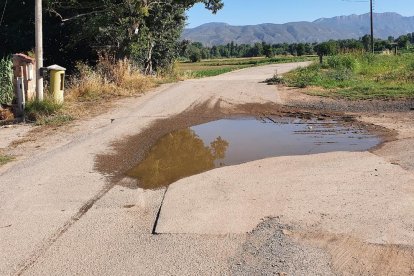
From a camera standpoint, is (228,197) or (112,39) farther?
(112,39)

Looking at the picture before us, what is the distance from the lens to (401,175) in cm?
627

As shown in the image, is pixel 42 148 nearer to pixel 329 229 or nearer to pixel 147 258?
pixel 147 258

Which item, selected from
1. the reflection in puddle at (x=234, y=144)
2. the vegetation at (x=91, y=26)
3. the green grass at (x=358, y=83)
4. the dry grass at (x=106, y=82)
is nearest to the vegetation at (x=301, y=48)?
the vegetation at (x=91, y=26)

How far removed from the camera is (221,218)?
496cm

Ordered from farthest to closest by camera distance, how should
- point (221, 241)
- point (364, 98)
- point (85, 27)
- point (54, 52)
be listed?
point (54, 52)
point (85, 27)
point (364, 98)
point (221, 241)

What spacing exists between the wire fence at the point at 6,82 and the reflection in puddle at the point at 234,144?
6.04 meters

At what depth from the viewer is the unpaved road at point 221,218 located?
3996 mm

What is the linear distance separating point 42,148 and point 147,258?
531cm

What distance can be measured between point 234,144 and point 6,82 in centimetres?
784

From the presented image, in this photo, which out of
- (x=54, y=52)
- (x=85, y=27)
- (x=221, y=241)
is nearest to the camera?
(x=221, y=241)

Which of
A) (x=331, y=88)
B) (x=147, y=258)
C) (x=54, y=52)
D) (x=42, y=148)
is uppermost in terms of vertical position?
(x=54, y=52)

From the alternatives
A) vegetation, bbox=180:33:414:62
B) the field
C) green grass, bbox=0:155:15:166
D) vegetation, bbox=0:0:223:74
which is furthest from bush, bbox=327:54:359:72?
green grass, bbox=0:155:15:166

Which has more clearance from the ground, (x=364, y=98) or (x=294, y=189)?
(x=364, y=98)

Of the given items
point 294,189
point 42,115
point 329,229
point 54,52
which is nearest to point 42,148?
point 42,115
